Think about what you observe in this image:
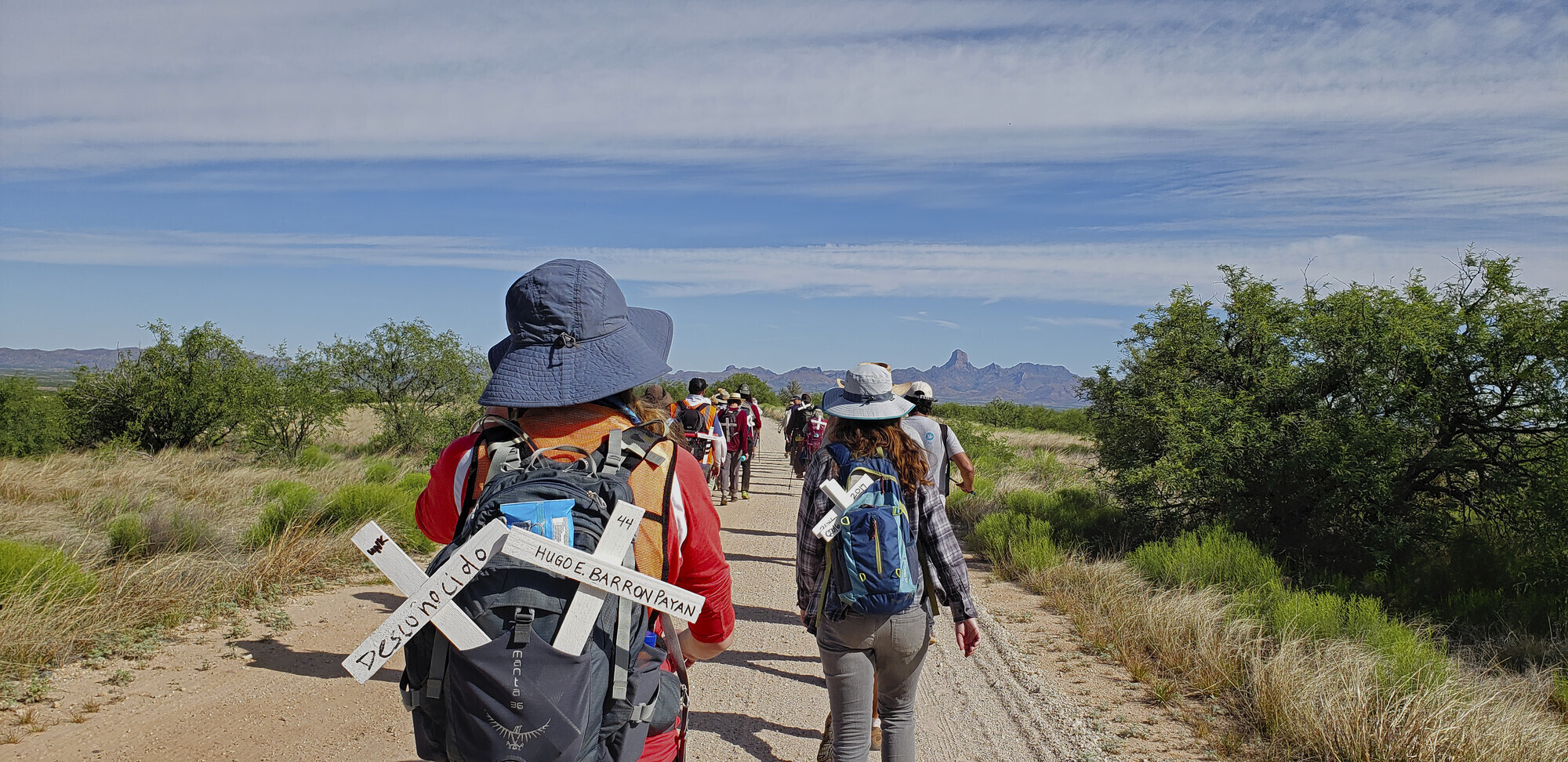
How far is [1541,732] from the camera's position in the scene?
468 cm

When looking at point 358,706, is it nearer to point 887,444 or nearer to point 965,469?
point 887,444

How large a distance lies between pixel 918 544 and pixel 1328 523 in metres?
7.75

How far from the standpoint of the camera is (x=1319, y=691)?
16.7 ft

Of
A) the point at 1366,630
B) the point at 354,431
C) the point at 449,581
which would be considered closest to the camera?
the point at 449,581

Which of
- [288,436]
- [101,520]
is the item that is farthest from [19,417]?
[101,520]

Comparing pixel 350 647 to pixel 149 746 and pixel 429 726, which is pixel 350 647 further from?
pixel 429 726

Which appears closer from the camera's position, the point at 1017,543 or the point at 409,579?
the point at 409,579

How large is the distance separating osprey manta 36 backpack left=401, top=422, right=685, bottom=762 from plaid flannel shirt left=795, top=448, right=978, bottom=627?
1.76m

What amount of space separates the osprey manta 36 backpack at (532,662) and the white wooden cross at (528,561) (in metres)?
0.04

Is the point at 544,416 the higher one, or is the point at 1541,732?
the point at 544,416

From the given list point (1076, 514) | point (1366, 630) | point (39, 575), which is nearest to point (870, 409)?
point (1366, 630)

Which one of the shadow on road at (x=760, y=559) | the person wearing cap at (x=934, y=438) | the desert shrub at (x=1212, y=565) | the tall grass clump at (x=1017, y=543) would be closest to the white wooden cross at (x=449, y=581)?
the person wearing cap at (x=934, y=438)

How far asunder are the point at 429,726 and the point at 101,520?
9.53 m

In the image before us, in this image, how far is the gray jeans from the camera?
3461 mm
